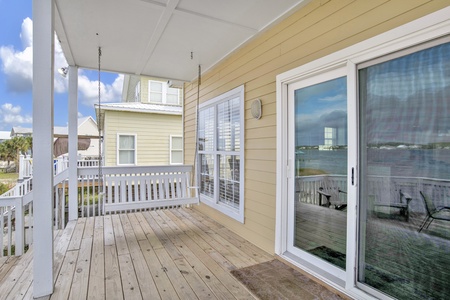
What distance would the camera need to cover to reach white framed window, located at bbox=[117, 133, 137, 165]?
26.7 ft

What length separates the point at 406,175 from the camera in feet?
5.39

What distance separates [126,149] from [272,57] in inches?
264

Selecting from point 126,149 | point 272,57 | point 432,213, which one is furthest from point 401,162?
point 126,149

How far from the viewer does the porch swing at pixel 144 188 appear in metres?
3.43

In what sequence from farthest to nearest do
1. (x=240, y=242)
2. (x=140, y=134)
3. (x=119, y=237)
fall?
(x=140, y=134) → (x=119, y=237) → (x=240, y=242)

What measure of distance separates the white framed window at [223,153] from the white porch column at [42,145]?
2.14 metres

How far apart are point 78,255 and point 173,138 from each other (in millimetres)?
6335

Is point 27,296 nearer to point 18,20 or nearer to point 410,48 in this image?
point 410,48

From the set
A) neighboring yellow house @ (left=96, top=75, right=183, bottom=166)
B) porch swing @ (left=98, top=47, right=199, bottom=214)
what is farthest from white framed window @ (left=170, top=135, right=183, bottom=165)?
porch swing @ (left=98, top=47, right=199, bottom=214)

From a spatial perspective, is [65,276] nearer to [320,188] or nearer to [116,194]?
[116,194]

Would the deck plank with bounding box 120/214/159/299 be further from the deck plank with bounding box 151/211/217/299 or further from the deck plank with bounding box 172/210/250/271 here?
the deck plank with bounding box 172/210/250/271

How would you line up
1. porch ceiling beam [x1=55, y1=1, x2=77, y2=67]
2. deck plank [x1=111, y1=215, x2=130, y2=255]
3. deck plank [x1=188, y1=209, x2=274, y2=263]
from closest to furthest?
porch ceiling beam [x1=55, y1=1, x2=77, y2=67]
deck plank [x1=188, y1=209, x2=274, y2=263]
deck plank [x1=111, y1=215, x2=130, y2=255]

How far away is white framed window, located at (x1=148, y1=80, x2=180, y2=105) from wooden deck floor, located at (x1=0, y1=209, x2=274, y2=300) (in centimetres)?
667

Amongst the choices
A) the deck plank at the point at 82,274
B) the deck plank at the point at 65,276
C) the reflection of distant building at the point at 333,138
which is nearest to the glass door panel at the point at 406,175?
the reflection of distant building at the point at 333,138
